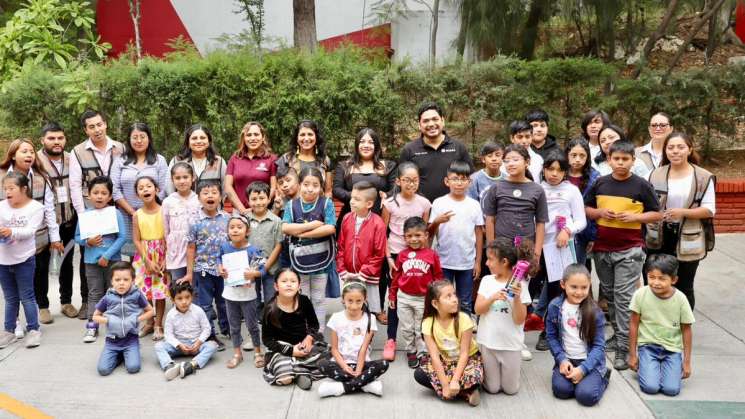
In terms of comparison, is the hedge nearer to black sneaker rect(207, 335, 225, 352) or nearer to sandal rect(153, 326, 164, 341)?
sandal rect(153, 326, 164, 341)

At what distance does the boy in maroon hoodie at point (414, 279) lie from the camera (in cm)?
476

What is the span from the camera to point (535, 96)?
8.11 meters

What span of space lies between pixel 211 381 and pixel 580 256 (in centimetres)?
297

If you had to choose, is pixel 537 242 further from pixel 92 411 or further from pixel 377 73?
pixel 377 73

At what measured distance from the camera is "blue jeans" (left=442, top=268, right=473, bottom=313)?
5.09 meters

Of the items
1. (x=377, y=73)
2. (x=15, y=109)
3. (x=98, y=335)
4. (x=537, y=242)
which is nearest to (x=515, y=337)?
(x=537, y=242)

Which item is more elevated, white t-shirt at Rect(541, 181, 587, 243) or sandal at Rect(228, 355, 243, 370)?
white t-shirt at Rect(541, 181, 587, 243)

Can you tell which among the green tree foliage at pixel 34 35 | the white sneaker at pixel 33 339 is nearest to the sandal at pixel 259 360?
the white sneaker at pixel 33 339

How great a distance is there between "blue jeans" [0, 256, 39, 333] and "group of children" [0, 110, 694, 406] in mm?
43

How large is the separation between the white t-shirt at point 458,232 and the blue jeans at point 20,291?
3151 mm

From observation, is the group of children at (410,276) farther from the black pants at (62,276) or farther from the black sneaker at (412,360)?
the black pants at (62,276)

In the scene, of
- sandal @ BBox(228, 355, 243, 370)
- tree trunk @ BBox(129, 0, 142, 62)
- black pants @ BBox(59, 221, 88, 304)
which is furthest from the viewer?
tree trunk @ BBox(129, 0, 142, 62)

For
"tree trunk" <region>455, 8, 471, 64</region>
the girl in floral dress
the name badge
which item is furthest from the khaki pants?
"tree trunk" <region>455, 8, 471, 64</region>

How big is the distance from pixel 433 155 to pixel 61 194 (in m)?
3.12
